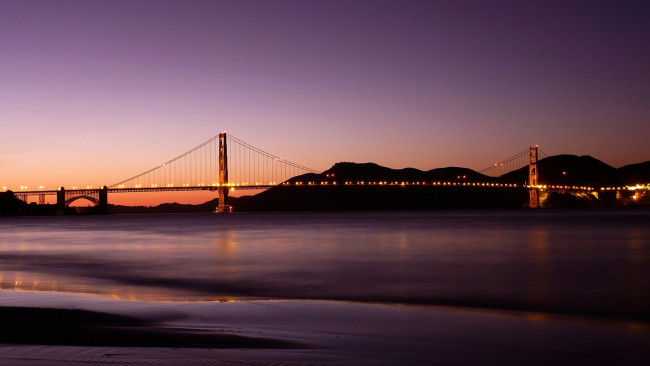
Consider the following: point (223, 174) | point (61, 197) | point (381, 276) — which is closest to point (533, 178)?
point (223, 174)

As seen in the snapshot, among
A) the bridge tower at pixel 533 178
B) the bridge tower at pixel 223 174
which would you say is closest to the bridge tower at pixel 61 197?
the bridge tower at pixel 223 174

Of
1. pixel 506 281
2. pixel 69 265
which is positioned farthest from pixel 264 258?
pixel 506 281

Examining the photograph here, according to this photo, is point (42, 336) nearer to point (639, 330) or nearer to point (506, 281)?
point (639, 330)

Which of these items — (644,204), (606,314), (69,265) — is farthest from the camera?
(644,204)

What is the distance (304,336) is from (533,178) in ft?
338

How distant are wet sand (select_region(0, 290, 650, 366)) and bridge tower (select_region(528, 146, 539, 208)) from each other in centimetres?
9118

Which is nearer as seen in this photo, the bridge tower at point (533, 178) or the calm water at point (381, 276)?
the calm water at point (381, 276)

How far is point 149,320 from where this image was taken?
5367 mm

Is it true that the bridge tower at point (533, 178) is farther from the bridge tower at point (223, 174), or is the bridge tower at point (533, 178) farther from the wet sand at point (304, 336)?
the wet sand at point (304, 336)

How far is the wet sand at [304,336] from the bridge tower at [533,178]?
91.2m

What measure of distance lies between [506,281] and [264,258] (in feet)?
23.0

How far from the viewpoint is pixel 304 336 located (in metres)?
4.62

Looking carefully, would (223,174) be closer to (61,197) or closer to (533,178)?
(61,197)

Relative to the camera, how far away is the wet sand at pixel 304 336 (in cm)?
380
